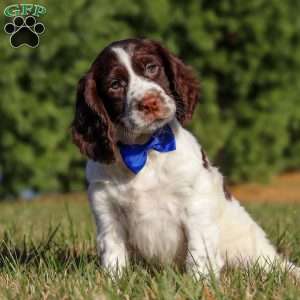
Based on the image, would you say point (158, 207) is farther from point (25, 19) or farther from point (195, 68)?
point (195, 68)

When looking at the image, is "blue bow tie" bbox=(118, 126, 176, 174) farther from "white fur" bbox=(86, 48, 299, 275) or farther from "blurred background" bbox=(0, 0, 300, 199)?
"blurred background" bbox=(0, 0, 300, 199)

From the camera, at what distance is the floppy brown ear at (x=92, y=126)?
4.10 meters

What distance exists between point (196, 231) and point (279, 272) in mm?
541

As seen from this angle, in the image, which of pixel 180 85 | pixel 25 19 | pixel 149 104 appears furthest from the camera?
pixel 25 19

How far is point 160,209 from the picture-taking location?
4.11 m

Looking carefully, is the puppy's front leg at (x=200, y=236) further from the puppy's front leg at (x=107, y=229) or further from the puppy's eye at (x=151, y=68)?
the puppy's eye at (x=151, y=68)

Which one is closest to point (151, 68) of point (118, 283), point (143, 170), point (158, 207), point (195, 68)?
point (143, 170)

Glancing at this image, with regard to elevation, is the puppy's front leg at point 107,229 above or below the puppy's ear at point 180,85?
below

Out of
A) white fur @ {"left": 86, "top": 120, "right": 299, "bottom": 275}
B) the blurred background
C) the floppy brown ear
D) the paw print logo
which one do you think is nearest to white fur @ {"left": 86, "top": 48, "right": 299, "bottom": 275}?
white fur @ {"left": 86, "top": 120, "right": 299, "bottom": 275}

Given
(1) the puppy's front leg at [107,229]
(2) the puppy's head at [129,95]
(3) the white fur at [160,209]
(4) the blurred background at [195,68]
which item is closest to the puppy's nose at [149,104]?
(2) the puppy's head at [129,95]

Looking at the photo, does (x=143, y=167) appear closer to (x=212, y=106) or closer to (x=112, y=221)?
(x=112, y=221)

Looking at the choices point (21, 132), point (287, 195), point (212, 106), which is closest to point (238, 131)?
point (212, 106)

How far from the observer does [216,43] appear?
13492mm

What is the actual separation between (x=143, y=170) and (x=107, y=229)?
0.38m
